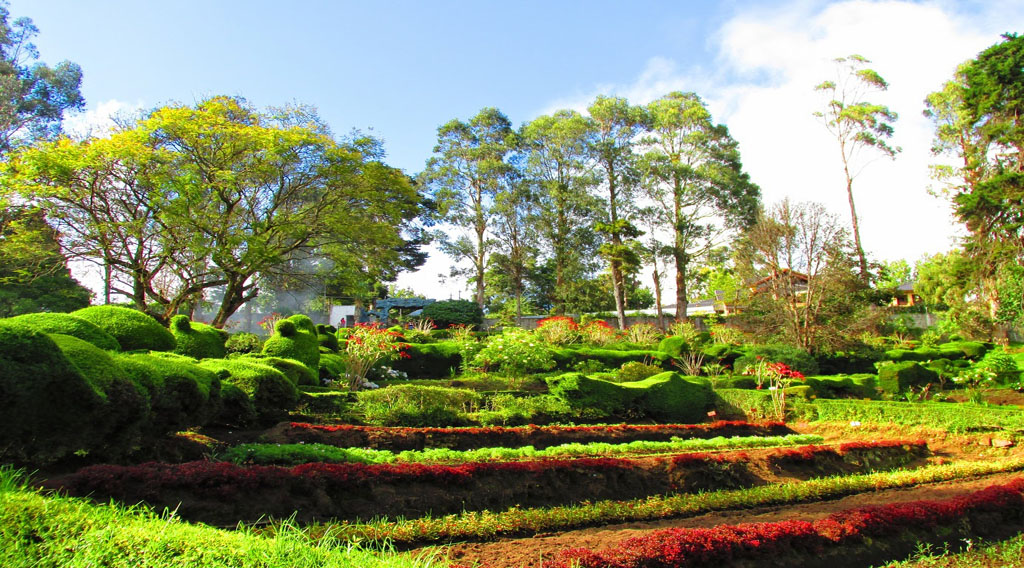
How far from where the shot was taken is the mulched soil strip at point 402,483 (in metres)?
3.61

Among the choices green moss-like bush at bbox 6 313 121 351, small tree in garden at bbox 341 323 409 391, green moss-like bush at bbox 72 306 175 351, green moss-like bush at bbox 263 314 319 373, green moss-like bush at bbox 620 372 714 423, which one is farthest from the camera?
small tree in garden at bbox 341 323 409 391

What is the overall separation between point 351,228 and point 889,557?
1618 centimetres

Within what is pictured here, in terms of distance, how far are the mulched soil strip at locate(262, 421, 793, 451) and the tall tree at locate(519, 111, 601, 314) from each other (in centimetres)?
1998

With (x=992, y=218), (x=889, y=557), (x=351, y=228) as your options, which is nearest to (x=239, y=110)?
(x=351, y=228)

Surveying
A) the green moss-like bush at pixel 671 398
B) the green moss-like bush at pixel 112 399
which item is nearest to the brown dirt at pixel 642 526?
the green moss-like bush at pixel 112 399

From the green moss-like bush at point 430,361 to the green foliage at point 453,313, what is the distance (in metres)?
8.18

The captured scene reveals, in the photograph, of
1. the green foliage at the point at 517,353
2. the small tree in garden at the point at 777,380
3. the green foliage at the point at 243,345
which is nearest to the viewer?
the small tree in garden at the point at 777,380

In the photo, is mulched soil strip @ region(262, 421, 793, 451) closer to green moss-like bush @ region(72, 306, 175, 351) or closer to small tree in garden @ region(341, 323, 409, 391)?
green moss-like bush @ region(72, 306, 175, 351)

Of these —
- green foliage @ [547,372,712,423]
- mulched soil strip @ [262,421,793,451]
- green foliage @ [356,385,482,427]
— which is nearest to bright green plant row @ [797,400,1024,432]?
mulched soil strip @ [262,421,793,451]

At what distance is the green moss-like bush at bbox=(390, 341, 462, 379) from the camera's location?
14.8 metres

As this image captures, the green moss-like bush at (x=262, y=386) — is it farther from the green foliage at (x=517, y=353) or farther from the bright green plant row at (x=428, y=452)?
the green foliage at (x=517, y=353)

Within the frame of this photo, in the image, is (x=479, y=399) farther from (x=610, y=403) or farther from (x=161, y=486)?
(x=161, y=486)

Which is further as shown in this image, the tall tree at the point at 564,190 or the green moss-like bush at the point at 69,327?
the tall tree at the point at 564,190

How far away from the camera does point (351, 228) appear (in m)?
17.4
